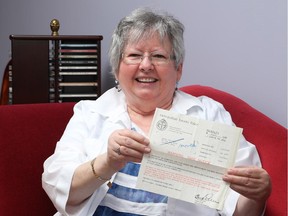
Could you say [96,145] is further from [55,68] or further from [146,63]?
[55,68]

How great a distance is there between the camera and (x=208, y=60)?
2006 mm

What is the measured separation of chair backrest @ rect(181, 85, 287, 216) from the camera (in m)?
1.43

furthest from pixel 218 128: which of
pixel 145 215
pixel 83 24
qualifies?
pixel 83 24

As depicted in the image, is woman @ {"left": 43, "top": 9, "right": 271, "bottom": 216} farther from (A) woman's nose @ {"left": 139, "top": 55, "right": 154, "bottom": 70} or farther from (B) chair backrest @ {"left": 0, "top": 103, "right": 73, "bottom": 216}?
(B) chair backrest @ {"left": 0, "top": 103, "right": 73, "bottom": 216}

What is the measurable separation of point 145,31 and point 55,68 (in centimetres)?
96

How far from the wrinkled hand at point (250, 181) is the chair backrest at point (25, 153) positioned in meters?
0.68

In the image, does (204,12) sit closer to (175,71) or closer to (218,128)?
(175,71)

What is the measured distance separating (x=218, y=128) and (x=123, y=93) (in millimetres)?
544

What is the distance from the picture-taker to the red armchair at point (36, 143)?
60.9 inches

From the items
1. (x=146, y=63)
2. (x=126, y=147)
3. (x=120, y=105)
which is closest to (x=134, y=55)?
(x=146, y=63)

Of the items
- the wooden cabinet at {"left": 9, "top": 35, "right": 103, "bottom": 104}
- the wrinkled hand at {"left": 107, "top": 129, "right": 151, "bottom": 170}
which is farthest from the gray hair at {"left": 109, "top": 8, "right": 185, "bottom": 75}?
the wooden cabinet at {"left": 9, "top": 35, "right": 103, "bottom": 104}

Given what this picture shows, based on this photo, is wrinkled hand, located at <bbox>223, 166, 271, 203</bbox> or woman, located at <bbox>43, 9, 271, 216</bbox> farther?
woman, located at <bbox>43, 9, 271, 216</bbox>
